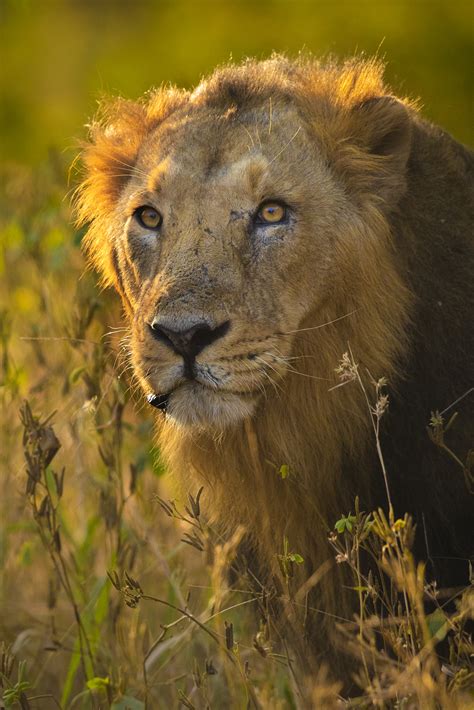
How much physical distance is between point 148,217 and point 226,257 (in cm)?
54

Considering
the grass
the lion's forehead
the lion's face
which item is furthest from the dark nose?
the lion's forehead

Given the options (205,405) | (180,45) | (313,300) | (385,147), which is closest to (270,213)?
(313,300)

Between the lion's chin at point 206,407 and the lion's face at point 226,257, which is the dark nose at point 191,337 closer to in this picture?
the lion's face at point 226,257

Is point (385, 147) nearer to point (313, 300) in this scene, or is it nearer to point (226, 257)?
point (313, 300)

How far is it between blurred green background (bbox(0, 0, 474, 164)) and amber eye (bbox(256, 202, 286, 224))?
139 cm

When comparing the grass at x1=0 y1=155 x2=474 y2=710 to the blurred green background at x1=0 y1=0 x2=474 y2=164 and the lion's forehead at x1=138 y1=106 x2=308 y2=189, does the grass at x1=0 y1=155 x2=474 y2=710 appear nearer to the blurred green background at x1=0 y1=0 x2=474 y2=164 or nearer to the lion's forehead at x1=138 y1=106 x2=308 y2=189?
the lion's forehead at x1=138 y1=106 x2=308 y2=189

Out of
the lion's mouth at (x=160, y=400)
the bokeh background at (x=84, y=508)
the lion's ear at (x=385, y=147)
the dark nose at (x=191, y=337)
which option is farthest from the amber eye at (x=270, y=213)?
the bokeh background at (x=84, y=508)

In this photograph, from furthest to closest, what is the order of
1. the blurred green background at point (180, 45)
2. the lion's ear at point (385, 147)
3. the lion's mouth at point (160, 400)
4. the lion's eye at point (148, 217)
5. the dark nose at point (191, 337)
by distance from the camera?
1. the blurred green background at point (180, 45)
2. the lion's eye at point (148, 217)
3. the lion's ear at point (385, 147)
4. the lion's mouth at point (160, 400)
5. the dark nose at point (191, 337)

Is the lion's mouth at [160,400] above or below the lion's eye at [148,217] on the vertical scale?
below

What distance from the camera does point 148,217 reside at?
15.7 ft

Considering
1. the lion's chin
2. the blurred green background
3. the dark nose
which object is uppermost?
the blurred green background

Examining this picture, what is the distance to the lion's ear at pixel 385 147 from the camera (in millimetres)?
4590

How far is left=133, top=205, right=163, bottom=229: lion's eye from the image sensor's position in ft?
15.5

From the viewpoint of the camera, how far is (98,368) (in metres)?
5.11
